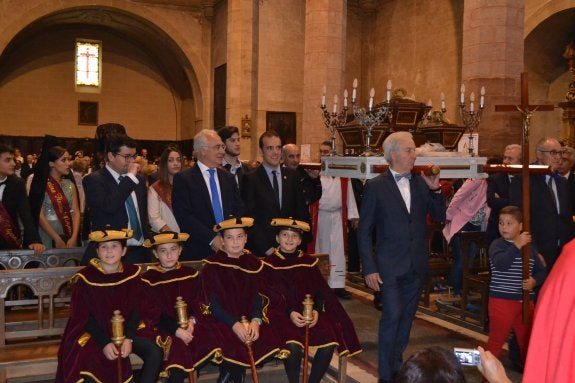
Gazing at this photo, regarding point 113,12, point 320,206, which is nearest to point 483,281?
point 320,206

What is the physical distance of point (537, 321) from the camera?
4.46ft

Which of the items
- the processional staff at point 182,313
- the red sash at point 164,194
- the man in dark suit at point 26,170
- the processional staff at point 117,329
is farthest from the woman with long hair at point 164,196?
the processional staff at point 117,329

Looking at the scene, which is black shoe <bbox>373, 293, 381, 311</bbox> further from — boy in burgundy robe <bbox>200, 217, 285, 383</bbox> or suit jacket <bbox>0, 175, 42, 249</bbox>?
suit jacket <bbox>0, 175, 42, 249</bbox>

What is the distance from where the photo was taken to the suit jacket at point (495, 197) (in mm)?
5578

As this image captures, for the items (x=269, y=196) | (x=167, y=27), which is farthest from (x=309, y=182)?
(x=167, y=27)

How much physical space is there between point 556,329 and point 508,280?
11.4 feet

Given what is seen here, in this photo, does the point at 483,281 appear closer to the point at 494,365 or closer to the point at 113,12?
the point at 494,365

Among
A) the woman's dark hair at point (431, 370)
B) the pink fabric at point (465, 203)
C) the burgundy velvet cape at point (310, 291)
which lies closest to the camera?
the woman's dark hair at point (431, 370)

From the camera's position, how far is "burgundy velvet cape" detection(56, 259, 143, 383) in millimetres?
3629

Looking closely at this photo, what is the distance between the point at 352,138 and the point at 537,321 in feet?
15.3

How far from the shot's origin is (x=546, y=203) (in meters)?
5.28

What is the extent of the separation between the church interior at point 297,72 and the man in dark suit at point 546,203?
0.39m

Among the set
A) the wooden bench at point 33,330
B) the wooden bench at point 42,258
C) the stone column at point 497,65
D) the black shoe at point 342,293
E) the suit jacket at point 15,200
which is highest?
the stone column at point 497,65

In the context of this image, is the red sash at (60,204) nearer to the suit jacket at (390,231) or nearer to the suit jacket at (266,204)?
the suit jacket at (266,204)
